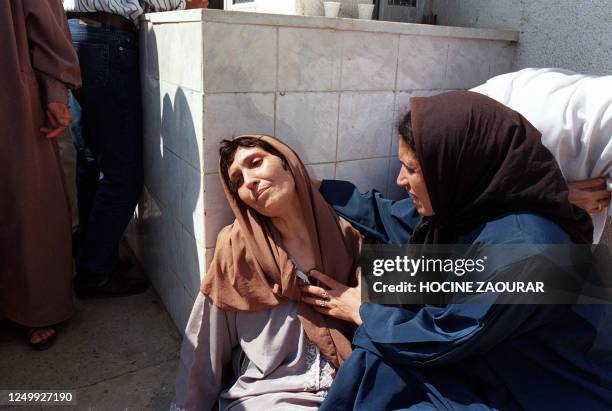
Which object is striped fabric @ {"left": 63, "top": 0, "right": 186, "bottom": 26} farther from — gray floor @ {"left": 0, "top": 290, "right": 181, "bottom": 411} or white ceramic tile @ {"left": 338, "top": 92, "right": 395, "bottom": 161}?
gray floor @ {"left": 0, "top": 290, "right": 181, "bottom": 411}

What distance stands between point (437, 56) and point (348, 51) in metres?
0.56

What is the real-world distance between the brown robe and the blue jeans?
0.21m

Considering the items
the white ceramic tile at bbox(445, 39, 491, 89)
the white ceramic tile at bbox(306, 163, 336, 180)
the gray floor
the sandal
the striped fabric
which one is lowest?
the gray floor

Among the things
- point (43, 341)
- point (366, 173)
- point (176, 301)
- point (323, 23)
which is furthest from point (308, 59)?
point (43, 341)

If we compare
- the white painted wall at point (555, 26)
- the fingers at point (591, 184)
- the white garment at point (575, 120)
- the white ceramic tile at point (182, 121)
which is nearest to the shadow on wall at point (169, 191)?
the white ceramic tile at point (182, 121)

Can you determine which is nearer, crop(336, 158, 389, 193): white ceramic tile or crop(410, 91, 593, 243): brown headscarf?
crop(410, 91, 593, 243): brown headscarf

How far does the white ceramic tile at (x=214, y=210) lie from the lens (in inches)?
79.8

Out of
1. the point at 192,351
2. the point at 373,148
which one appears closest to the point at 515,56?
the point at 373,148

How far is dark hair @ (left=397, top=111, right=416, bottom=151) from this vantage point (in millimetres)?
1561

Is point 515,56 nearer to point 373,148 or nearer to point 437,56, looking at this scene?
point 437,56

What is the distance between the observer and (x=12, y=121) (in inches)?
88.6

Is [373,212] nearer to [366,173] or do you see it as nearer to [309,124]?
[366,173]

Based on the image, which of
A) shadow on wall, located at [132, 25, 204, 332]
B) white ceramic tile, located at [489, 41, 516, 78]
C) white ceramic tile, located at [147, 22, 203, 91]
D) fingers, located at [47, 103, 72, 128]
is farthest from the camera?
white ceramic tile, located at [489, 41, 516, 78]

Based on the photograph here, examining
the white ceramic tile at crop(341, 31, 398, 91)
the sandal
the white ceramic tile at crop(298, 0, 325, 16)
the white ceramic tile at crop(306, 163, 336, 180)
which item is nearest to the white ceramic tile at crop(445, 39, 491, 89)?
the white ceramic tile at crop(341, 31, 398, 91)
